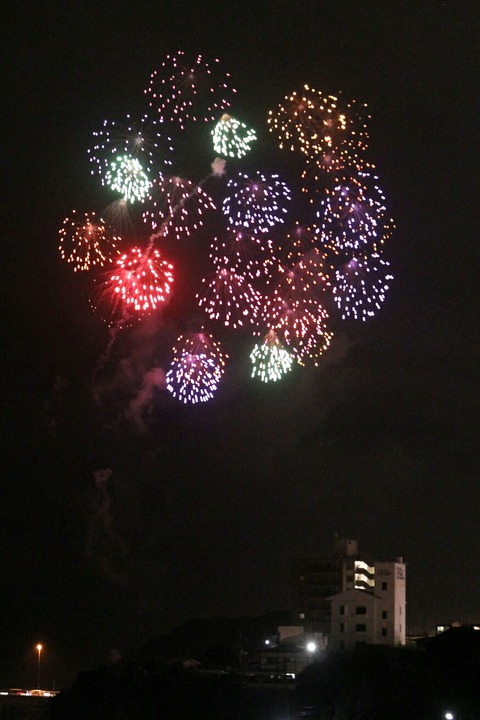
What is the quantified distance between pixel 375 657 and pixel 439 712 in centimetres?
823

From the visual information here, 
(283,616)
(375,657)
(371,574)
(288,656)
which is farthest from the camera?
(283,616)

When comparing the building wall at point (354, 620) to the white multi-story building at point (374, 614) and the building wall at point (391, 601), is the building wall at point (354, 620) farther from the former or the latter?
the building wall at point (391, 601)

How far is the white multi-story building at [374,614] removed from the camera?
54.5 m

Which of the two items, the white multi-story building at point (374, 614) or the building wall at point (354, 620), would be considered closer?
the white multi-story building at point (374, 614)

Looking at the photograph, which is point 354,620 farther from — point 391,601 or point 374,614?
point 391,601

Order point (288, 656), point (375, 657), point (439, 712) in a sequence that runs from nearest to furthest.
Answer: point (439, 712) < point (375, 657) < point (288, 656)

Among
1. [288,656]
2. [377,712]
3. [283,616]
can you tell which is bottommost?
[377,712]

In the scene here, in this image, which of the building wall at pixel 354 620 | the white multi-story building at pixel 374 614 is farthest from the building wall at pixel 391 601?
the building wall at pixel 354 620

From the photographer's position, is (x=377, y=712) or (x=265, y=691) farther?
(x=265, y=691)

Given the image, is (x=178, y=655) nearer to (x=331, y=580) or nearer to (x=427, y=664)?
(x=331, y=580)

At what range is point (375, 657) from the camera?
47594 mm

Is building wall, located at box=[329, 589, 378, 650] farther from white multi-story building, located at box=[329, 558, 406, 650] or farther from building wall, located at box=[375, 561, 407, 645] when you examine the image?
building wall, located at box=[375, 561, 407, 645]

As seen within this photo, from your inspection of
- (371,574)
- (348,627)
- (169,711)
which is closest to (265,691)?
(169,711)

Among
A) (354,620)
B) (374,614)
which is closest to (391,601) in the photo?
(374,614)
